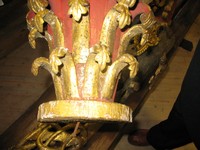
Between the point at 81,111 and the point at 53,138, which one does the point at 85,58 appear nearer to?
the point at 81,111

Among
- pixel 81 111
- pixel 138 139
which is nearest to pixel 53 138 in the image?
pixel 81 111

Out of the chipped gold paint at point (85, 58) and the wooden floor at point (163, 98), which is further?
the wooden floor at point (163, 98)

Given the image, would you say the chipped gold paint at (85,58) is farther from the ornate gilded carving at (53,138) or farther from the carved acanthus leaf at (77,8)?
the ornate gilded carving at (53,138)

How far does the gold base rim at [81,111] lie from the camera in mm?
594

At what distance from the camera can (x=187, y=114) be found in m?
1.01

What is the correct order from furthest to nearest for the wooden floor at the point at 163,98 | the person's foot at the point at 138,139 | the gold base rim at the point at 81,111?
1. the wooden floor at the point at 163,98
2. the person's foot at the point at 138,139
3. the gold base rim at the point at 81,111

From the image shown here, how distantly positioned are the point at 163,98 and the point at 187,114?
820 millimetres

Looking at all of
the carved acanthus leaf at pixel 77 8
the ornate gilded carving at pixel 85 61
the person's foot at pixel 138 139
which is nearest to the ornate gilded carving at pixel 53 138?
the ornate gilded carving at pixel 85 61

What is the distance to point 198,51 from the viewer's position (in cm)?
92

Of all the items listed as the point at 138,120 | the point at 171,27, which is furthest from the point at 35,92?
the point at 171,27

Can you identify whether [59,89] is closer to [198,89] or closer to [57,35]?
[57,35]

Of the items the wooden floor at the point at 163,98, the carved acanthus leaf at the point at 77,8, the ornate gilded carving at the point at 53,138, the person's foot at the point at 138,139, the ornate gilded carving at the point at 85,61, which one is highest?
the carved acanthus leaf at the point at 77,8

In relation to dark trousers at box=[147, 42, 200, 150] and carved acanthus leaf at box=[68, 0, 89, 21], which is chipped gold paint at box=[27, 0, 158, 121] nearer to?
carved acanthus leaf at box=[68, 0, 89, 21]

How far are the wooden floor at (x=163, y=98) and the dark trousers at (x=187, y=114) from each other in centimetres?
36
